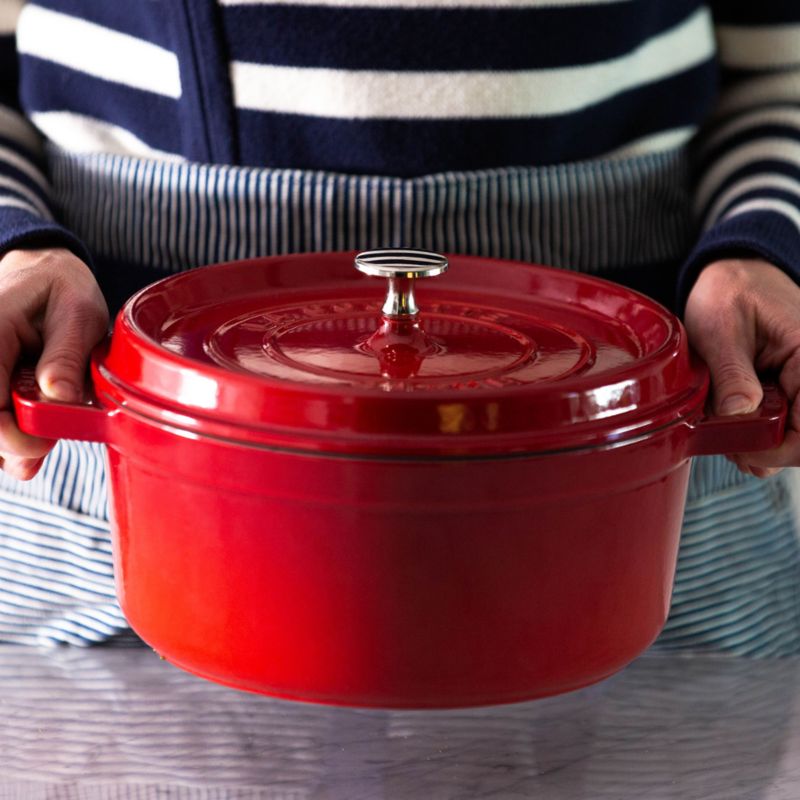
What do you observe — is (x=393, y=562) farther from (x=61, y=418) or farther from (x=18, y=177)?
(x=18, y=177)

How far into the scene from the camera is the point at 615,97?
74 centimetres

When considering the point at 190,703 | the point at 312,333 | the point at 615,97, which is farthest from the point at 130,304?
the point at 615,97

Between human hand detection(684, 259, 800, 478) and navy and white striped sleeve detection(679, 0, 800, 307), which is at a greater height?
navy and white striped sleeve detection(679, 0, 800, 307)

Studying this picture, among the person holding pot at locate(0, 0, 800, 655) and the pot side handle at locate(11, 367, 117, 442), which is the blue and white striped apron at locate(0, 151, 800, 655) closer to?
the person holding pot at locate(0, 0, 800, 655)

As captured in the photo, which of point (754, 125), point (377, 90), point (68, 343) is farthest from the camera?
point (754, 125)

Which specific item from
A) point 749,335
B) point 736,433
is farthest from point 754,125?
point 736,433

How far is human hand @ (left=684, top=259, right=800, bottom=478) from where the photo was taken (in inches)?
21.5

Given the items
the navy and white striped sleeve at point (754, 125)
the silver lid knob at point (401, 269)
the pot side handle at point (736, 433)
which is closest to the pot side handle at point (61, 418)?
the silver lid knob at point (401, 269)

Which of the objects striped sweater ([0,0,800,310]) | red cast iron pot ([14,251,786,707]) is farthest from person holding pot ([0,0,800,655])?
red cast iron pot ([14,251,786,707])

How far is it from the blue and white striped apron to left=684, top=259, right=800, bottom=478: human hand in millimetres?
108

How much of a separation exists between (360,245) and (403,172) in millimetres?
50

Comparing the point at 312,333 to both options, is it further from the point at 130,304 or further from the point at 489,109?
the point at 489,109

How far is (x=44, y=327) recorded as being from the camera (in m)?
0.58

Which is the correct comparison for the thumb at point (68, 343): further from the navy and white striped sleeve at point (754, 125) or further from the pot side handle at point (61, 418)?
the navy and white striped sleeve at point (754, 125)
